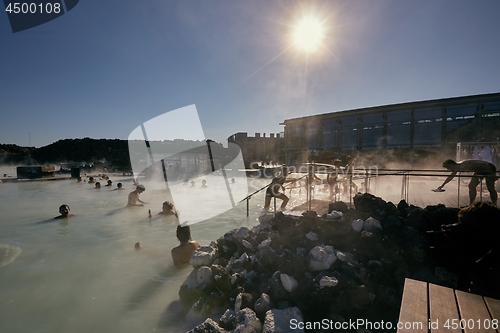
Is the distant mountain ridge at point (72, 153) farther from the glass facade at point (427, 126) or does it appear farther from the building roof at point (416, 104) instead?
the glass facade at point (427, 126)

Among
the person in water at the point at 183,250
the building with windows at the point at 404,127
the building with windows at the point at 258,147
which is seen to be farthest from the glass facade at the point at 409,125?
the person in water at the point at 183,250

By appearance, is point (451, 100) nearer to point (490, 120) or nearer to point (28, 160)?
point (490, 120)

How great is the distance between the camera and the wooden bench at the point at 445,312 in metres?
1.46

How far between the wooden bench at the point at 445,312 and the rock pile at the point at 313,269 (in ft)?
3.77

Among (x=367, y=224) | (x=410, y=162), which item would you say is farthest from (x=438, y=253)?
(x=410, y=162)

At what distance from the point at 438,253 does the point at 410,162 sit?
16.1 meters

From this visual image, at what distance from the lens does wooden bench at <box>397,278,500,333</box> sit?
1464 mm

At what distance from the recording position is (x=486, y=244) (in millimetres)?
2354

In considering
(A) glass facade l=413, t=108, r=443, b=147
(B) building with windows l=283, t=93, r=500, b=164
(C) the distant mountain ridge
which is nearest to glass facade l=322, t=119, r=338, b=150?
(B) building with windows l=283, t=93, r=500, b=164

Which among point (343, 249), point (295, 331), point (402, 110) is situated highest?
point (402, 110)

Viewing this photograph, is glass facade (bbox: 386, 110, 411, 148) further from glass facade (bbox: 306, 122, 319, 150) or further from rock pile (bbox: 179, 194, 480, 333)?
rock pile (bbox: 179, 194, 480, 333)

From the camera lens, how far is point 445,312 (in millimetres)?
1599

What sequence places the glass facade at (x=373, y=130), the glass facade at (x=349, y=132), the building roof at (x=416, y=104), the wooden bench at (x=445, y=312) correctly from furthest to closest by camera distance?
1. the glass facade at (x=349, y=132)
2. the glass facade at (x=373, y=130)
3. the building roof at (x=416, y=104)
4. the wooden bench at (x=445, y=312)

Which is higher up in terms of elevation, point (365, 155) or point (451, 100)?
point (451, 100)
